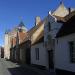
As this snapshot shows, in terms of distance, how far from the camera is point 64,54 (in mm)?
21531

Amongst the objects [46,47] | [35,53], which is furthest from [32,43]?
[46,47]

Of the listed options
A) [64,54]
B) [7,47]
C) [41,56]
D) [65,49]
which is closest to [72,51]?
[65,49]

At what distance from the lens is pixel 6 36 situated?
90500mm

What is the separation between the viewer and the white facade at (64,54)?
799 inches

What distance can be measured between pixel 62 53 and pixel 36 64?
10815 millimetres

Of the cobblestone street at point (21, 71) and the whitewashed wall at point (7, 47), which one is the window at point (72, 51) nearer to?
the cobblestone street at point (21, 71)

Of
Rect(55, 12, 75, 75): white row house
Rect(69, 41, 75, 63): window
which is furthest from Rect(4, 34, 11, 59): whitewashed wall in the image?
Rect(69, 41, 75, 63): window

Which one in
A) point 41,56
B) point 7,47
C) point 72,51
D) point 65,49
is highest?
point 7,47

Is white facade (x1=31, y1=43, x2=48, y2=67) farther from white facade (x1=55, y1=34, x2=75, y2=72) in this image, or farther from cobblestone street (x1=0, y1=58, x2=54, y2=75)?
white facade (x1=55, y1=34, x2=75, y2=72)

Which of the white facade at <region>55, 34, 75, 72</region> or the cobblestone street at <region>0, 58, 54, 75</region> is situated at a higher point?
the white facade at <region>55, 34, 75, 72</region>

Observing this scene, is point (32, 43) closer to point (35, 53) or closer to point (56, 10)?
point (35, 53)

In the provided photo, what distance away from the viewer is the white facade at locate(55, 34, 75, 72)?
66.6ft

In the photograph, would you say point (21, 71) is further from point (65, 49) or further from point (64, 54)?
point (65, 49)

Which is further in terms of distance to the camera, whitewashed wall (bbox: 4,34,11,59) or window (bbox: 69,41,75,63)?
whitewashed wall (bbox: 4,34,11,59)
